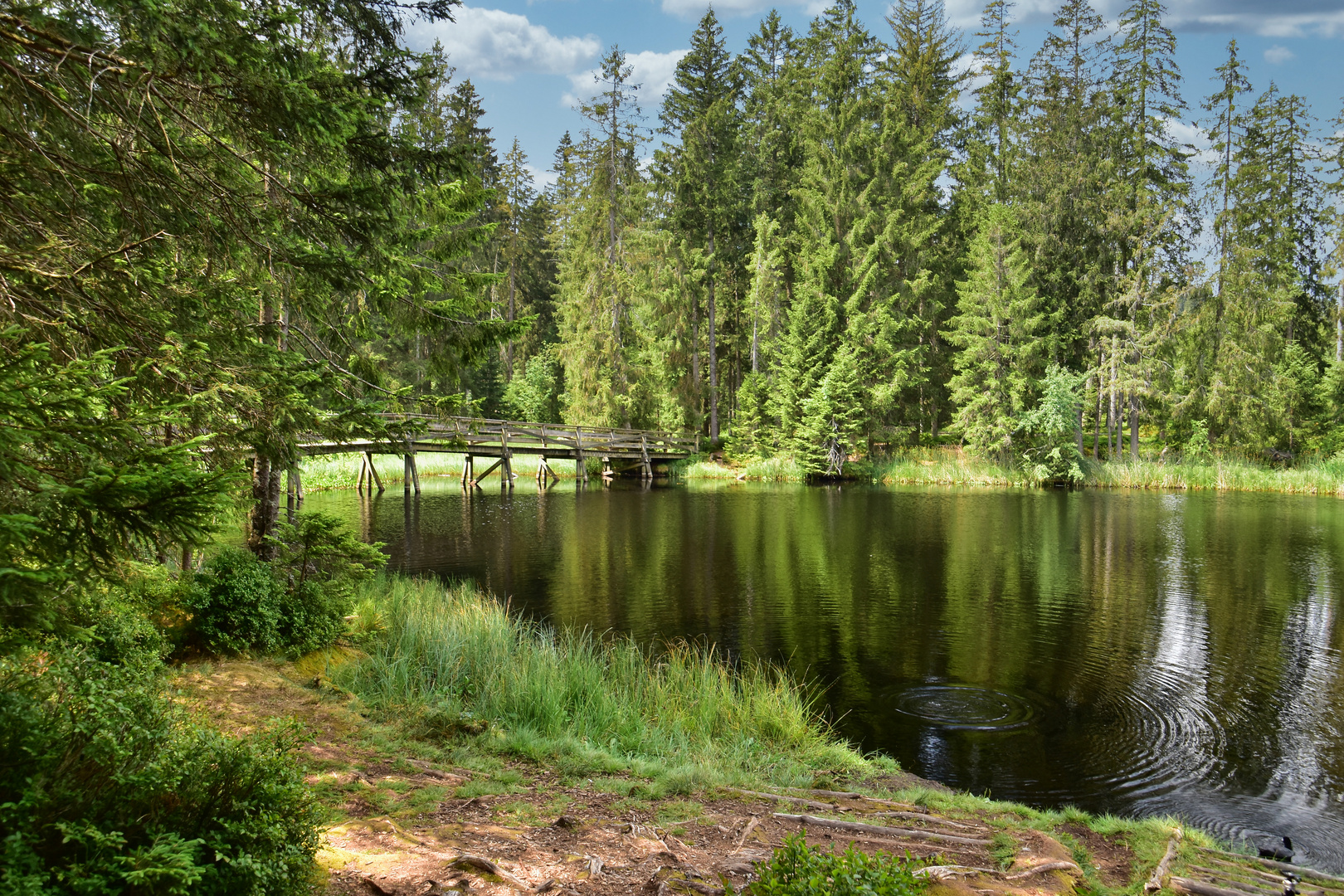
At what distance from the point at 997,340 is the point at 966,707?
2873 centimetres

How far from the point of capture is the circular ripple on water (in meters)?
8.50

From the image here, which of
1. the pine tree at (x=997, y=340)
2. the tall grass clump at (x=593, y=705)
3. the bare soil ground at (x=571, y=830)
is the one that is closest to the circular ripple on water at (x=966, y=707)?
the tall grass clump at (x=593, y=705)

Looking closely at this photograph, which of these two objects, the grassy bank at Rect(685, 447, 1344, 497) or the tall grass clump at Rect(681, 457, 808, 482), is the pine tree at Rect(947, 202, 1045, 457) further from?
the tall grass clump at Rect(681, 457, 808, 482)

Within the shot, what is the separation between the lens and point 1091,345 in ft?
118

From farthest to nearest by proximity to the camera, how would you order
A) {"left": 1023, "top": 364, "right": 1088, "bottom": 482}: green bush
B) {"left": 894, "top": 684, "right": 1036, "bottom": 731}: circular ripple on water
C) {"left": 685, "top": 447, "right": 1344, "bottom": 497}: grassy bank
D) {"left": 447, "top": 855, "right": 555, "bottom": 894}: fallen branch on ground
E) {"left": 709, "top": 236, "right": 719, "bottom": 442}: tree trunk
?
{"left": 709, "top": 236, "right": 719, "bottom": 442}: tree trunk
{"left": 1023, "top": 364, "right": 1088, "bottom": 482}: green bush
{"left": 685, "top": 447, "right": 1344, "bottom": 497}: grassy bank
{"left": 894, "top": 684, "right": 1036, "bottom": 731}: circular ripple on water
{"left": 447, "top": 855, "right": 555, "bottom": 894}: fallen branch on ground

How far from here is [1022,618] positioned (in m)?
12.7

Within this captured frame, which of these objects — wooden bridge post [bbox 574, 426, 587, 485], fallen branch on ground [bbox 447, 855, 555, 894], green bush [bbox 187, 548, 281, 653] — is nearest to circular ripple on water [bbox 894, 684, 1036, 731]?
fallen branch on ground [bbox 447, 855, 555, 894]

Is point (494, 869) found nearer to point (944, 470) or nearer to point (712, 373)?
point (944, 470)

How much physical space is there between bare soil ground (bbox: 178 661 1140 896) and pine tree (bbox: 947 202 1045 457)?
3020 centimetres

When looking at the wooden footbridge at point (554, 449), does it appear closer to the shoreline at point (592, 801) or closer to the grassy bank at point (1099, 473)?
the grassy bank at point (1099, 473)

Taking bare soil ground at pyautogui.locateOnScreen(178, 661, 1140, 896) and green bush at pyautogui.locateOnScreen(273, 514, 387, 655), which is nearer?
bare soil ground at pyautogui.locateOnScreen(178, 661, 1140, 896)

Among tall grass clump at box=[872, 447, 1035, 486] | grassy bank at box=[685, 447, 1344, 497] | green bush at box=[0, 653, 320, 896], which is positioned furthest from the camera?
tall grass clump at box=[872, 447, 1035, 486]

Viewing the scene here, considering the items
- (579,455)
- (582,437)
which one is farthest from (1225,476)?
(582,437)

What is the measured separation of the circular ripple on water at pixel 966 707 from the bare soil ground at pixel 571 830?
7.96 ft
